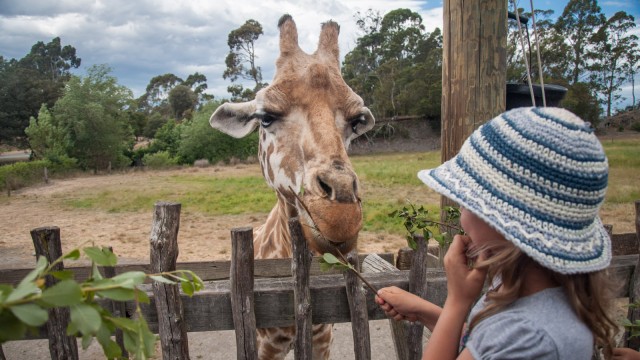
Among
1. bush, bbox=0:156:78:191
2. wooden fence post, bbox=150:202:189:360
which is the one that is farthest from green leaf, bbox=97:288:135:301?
bush, bbox=0:156:78:191

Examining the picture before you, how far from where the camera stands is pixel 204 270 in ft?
12.5

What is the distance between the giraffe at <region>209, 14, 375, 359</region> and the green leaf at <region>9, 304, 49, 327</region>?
1.61m

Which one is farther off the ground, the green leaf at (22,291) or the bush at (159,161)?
the green leaf at (22,291)

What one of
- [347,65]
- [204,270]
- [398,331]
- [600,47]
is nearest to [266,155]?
[204,270]

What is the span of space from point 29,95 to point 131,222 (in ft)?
159

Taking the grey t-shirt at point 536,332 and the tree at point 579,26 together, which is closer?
the grey t-shirt at point 536,332

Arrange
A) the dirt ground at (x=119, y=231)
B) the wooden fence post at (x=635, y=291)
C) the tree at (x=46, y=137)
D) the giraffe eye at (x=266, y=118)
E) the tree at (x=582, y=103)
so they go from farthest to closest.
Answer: the tree at (x=46, y=137), the tree at (x=582, y=103), the dirt ground at (x=119, y=231), the giraffe eye at (x=266, y=118), the wooden fence post at (x=635, y=291)

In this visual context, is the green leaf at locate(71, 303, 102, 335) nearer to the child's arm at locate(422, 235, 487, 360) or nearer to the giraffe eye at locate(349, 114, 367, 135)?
the child's arm at locate(422, 235, 487, 360)

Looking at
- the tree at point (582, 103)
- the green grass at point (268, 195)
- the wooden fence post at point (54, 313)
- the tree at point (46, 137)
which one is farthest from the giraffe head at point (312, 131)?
the tree at point (46, 137)

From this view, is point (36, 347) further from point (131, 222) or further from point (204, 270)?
point (131, 222)

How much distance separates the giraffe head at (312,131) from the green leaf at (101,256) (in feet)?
4.51

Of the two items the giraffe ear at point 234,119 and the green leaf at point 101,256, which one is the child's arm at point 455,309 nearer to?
the green leaf at point 101,256

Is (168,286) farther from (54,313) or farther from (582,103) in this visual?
(582,103)

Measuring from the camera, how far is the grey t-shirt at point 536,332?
1261 mm
